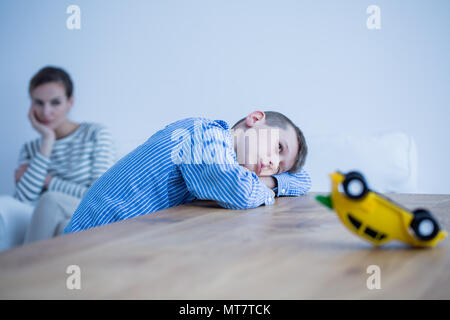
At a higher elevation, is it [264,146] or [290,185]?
[264,146]

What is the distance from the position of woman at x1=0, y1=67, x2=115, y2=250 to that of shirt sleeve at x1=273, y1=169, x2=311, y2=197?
1.14 meters

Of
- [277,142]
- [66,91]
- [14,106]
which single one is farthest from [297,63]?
[14,106]

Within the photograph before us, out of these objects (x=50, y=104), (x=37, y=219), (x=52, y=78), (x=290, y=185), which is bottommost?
(x=37, y=219)

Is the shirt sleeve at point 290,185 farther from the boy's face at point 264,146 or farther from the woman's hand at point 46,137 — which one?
the woman's hand at point 46,137

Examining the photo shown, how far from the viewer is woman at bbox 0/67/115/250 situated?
2.05 m

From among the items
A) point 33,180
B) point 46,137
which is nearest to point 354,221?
point 33,180

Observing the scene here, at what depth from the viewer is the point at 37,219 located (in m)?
2.00

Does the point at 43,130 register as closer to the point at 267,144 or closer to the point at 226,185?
the point at 267,144

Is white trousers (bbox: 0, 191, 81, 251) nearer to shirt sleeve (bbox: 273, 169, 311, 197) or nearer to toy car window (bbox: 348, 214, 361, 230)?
shirt sleeve (bbox: 273, 169, 311, 197)

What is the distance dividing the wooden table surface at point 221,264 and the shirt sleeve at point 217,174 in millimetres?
230

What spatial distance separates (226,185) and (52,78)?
218 cm

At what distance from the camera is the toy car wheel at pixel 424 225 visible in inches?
20.9
